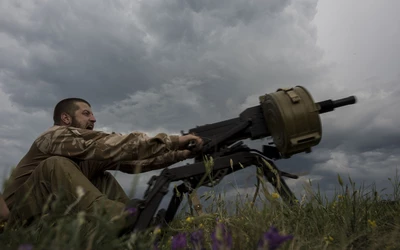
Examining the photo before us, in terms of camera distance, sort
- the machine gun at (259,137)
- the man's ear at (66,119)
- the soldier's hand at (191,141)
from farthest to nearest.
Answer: the man's ear at (66,119), the soldier's hand at (191,141), the machine gun at (259,137)

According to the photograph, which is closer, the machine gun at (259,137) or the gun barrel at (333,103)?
the machine gun at (259,137)

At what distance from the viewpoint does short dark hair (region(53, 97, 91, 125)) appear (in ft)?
15.8

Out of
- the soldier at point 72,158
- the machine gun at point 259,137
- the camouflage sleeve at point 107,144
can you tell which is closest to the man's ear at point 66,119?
the soldier at point 72,158

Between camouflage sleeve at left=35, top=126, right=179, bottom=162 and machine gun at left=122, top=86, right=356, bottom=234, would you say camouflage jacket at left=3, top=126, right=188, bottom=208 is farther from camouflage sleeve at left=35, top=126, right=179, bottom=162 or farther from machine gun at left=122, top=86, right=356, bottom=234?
machine gun at left=122, top=86, right=356, bottom=234

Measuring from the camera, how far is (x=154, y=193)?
143 inches

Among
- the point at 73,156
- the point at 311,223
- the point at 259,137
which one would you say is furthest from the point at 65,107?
the point at 311,223

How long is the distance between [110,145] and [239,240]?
2316 millimetres

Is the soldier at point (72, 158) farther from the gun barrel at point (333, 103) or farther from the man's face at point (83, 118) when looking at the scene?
Result: the gun barrel at point (333, 103)

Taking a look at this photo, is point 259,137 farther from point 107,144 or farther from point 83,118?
point 83,118

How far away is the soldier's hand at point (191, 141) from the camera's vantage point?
4129 millimetres

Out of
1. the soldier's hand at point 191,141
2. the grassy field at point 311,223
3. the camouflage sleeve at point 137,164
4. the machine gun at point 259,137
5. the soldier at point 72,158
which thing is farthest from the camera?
the camouflage sleeve at point 137,164

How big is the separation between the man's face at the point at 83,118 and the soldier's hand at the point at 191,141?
1.44 m

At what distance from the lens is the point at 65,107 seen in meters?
4.83

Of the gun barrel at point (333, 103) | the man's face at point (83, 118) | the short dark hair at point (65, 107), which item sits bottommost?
the gun barrel at point (333, 103)
